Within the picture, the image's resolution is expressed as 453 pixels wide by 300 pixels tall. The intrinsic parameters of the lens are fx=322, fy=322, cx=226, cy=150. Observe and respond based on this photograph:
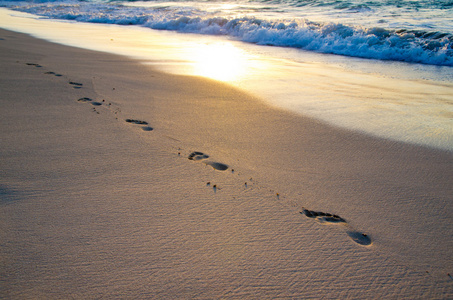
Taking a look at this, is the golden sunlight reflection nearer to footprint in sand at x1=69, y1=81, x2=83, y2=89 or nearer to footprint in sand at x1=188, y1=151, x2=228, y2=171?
footprint in sand at x1=69, y1=81, x2=83, y2=89

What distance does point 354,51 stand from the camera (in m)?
8.52

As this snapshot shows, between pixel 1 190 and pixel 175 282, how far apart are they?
1170 mm

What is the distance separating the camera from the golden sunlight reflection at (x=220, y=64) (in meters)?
5.02

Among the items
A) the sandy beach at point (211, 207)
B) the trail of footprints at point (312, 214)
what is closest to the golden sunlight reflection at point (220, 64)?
the sandy beach at point (211, 207)

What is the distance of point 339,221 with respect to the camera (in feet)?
5.80

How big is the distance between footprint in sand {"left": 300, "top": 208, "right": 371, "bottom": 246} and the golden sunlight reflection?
10.6 feet

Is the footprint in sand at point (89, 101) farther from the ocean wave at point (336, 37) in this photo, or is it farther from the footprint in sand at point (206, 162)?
the ocean wave at point (336, 37)

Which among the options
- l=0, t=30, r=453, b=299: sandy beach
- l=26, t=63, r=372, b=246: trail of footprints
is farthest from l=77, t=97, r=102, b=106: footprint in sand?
l=26, t=63, r=372, b=246: trail of footprints

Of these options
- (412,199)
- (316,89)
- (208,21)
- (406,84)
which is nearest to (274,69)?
(316,89)

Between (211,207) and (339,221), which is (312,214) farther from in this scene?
(211,207)

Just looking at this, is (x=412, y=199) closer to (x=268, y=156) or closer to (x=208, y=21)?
(x=268, y=156)

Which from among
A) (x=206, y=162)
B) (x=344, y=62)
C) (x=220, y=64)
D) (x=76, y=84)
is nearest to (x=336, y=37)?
(x=344, y=62)

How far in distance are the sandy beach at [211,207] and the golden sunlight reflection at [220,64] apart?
191 centimetres

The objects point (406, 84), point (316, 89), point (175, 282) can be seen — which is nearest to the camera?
point (175, 282)
